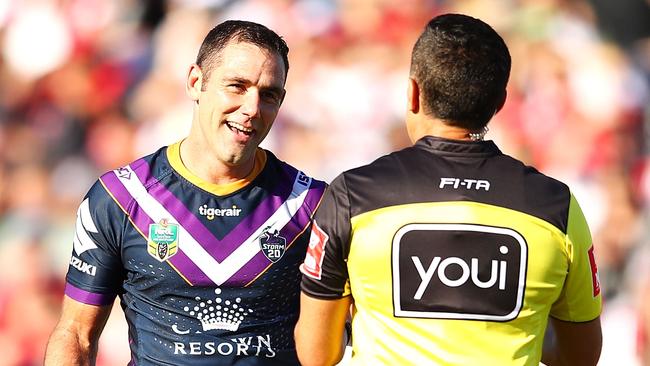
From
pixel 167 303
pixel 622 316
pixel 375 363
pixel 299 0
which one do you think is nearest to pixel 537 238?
pixel 375 363

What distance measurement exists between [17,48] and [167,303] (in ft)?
13.2

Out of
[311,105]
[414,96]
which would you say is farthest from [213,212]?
[311,105]

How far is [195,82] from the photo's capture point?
11.3 feet

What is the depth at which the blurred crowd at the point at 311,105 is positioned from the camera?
6203mm

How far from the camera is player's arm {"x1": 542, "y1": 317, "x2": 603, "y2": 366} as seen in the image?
256cm

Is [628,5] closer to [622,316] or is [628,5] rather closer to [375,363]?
[622,316]

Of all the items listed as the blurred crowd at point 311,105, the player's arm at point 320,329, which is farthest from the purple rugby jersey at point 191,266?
the blurred crowd at point 311,105

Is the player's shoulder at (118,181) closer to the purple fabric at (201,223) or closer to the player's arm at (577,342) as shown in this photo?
the purple fabric at (201,223)

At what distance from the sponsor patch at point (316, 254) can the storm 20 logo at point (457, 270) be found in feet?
0.68

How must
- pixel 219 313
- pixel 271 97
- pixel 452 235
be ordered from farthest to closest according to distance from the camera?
pixel 271 97
pixel 219 313
pixel 452 235

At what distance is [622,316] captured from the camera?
6.02 m

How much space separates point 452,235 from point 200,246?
121 cm

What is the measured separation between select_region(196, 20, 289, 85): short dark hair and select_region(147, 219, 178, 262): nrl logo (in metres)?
0.54

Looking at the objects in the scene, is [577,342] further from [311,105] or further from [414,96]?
[311,105]
